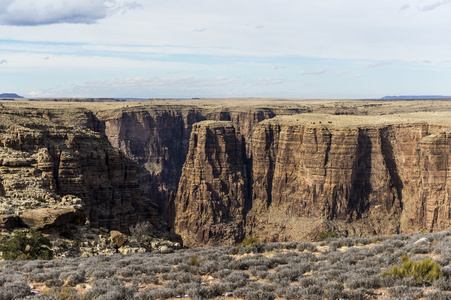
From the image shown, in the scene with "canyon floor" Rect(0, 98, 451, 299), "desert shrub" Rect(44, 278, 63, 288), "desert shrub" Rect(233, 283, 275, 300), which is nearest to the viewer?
"desert shrub" Rect(233, 283, 275, 300)

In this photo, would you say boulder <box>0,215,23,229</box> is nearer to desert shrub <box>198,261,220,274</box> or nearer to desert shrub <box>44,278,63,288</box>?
desert shrub <box>44,278,63,288</box>

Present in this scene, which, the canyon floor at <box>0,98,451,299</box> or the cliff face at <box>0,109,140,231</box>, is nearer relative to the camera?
the canyon floor at <box>0,98,451,299</box>

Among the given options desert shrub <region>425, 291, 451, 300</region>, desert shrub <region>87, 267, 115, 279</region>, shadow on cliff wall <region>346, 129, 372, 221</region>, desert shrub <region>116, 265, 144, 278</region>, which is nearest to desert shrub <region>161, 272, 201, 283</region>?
desert shrub <region>116, 265, 144, 278</region>

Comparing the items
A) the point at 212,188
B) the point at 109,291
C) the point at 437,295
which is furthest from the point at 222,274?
the point at 212,188

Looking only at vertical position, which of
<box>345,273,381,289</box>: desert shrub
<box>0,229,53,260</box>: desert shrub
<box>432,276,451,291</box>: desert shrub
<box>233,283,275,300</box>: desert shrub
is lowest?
<box>0,229,53,260</box>: desert shrub

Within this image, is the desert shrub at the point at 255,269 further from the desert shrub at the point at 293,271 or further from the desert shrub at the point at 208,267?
the desert shrub at the point at 208,267

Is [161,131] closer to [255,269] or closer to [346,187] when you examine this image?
[346,187]
